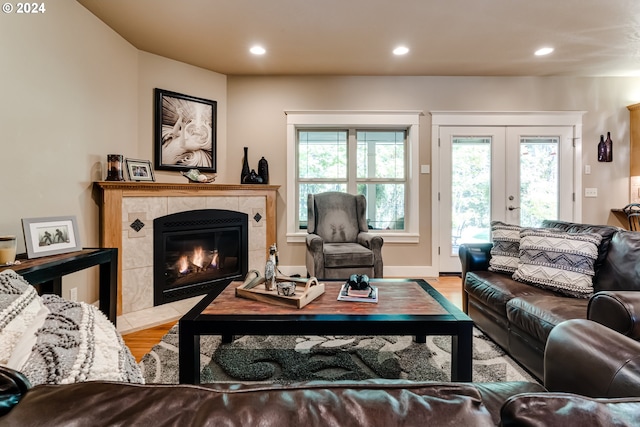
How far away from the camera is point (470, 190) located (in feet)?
14.0

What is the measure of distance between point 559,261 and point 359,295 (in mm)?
1292

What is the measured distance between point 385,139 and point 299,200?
1423mm

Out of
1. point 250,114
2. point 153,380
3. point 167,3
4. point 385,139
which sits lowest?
point 153,380

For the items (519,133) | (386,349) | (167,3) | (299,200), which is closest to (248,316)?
(386,349)

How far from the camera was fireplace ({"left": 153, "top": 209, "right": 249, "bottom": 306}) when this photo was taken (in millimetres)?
3127

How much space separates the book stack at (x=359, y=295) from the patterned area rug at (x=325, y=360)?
43cm

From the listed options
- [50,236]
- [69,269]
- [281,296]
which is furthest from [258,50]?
[281,296]

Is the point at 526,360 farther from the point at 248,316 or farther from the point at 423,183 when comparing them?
the point at 423,183

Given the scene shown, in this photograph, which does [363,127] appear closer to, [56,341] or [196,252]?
[196,252]

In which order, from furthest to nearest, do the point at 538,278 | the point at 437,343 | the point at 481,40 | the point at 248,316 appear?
the point at 481,40 < the point at 437,343 < the point at 538,278 < the point at 248,316

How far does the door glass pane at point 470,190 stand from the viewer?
424 centimetres

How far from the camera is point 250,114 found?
4.14 m

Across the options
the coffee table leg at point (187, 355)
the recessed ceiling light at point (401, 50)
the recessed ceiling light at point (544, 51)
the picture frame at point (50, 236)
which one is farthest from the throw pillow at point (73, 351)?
the recessed ceiling light at point (544, 51)

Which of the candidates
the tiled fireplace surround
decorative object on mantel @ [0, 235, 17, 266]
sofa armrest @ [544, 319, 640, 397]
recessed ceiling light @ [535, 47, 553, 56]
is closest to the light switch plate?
recessed ceiling light @ [535, 47, 553, 56]
